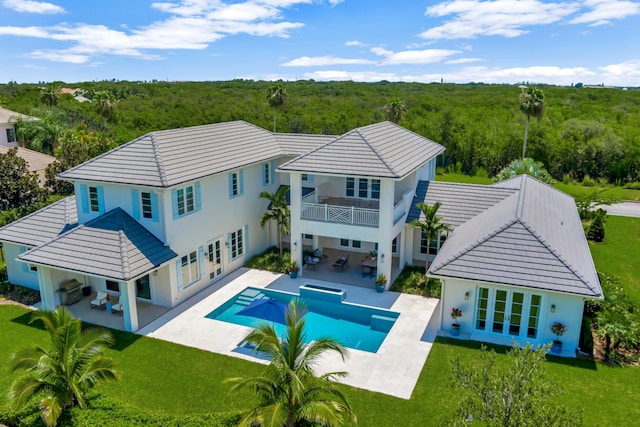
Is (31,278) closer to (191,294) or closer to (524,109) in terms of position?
(191,294)

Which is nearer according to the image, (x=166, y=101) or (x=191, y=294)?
(x=191, y=294)

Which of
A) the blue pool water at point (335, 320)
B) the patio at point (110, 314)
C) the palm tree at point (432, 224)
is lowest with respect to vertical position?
the blue pool water at point (335, 320)

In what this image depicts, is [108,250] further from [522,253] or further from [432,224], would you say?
[522,253]

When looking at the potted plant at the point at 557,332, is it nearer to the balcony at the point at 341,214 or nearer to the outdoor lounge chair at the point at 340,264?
the balcony at the point at 341,214

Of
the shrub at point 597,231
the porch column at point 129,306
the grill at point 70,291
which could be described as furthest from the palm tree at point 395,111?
the porch column at point 129,306

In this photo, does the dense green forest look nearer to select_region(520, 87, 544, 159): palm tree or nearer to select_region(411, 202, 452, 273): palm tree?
select_region(520, 87, 544, 159): palm tree

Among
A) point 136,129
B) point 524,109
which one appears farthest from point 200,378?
point 136,129
